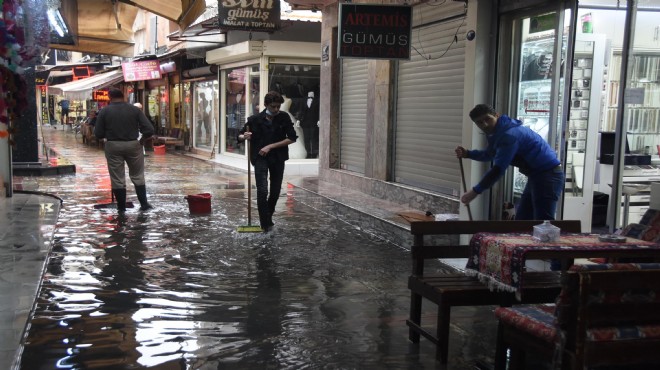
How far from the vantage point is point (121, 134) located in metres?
9.61

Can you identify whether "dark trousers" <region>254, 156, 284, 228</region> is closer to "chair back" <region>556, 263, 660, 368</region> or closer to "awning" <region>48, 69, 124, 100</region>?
"chair back" <region>556, 263, 660, 368</region>

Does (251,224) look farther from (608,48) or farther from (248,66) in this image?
(248,66)

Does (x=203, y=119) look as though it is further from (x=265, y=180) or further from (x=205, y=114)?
(x=265, y=180)

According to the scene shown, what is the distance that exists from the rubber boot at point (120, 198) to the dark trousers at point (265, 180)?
8.28ft

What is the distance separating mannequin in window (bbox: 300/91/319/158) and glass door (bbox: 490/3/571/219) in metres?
9.35

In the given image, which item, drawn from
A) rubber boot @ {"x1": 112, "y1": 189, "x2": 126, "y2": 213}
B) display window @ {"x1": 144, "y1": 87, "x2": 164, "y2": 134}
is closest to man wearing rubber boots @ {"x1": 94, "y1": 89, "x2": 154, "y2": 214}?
rubber boot @ {"x1": 112, "y1": 189, "x2": 126, "y2": 213}

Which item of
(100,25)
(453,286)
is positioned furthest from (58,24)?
(453,286)

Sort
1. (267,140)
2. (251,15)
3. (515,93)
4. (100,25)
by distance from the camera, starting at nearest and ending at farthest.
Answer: (515,93)
(267,140)
(251,15)
(100,25)

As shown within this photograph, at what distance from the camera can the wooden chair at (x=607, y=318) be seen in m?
Result: 3.09

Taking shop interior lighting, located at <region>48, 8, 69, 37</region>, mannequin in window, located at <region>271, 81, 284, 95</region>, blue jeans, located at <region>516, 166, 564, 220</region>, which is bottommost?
blue jeans, located at <region>516, 166, 564, 220</region>

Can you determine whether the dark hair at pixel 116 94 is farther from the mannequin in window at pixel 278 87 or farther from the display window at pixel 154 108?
the display window at pixel 154 108

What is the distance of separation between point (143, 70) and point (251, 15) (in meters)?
12.7

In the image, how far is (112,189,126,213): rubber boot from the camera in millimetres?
9937

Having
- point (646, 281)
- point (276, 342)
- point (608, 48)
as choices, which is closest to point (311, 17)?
point (608, 48)
